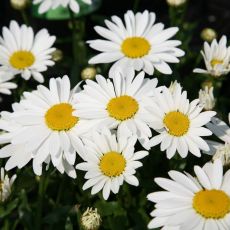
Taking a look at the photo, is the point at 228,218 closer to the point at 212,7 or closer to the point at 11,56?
the point at 11,56

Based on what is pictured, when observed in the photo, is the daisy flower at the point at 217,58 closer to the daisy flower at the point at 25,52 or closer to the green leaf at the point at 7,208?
the daisy flower at the point at 25,52

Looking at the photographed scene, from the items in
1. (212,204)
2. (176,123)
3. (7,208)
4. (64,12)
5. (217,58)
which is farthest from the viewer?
(64,12)

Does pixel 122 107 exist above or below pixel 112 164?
above

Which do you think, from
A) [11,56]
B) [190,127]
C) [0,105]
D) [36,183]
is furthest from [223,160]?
[0,105]

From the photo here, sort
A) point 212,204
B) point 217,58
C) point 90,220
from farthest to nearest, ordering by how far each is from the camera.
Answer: point 217,58
point 90,220
point 212,204

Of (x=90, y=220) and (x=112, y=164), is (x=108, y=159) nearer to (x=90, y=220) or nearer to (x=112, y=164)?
(x=112, y=164)

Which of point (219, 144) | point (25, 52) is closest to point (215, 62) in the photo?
point (219, 144)
